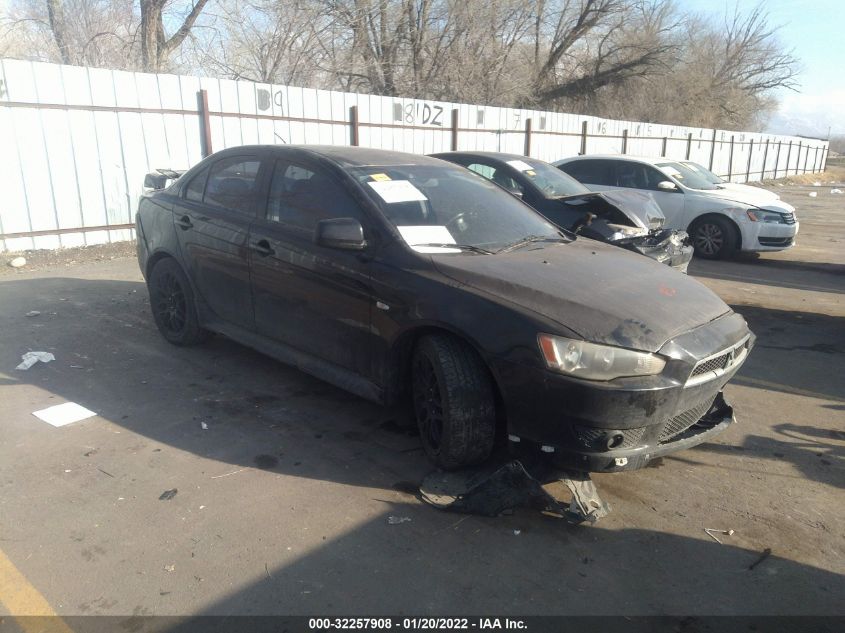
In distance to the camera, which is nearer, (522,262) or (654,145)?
(522,262)

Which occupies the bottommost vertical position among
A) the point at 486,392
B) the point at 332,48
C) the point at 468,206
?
the point at 486,392

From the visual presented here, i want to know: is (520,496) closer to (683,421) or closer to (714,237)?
(683,421)

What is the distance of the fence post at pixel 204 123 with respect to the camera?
1027cm

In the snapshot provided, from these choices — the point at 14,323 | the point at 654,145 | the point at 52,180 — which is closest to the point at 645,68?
the point at 654,145

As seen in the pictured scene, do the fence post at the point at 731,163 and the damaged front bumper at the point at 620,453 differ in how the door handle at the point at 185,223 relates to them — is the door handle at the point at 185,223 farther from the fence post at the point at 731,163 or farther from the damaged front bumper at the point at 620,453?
the fence post at the point at 731,163

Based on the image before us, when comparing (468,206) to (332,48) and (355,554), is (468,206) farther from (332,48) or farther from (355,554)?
(332,48)

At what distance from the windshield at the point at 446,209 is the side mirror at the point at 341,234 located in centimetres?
25

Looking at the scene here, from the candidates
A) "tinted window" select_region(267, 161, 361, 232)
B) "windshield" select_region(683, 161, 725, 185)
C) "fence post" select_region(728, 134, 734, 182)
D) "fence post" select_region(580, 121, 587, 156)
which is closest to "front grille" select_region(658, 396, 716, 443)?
"tinted window" select_region(267, 161, 361, 232)

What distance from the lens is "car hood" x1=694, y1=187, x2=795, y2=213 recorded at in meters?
10.5

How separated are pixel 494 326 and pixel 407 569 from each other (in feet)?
3.91

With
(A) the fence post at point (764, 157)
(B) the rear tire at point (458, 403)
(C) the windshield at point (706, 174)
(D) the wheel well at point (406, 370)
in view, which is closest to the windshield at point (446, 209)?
(D) the wheel well at point (406, 370)

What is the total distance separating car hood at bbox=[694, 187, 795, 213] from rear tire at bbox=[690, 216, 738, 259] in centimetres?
41

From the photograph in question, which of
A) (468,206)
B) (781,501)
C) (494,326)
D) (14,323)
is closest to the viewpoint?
(494,326)

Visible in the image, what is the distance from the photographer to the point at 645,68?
32.6 metres
